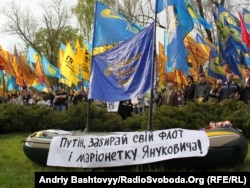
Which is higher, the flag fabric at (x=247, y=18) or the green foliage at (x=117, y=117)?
the flag fabric at (x=247, y=18)

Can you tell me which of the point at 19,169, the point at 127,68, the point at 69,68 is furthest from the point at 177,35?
the point at 69,68

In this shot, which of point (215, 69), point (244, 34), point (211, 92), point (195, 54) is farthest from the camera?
point (195, 54)

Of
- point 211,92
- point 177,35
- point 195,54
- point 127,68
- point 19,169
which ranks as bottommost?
point 19,169

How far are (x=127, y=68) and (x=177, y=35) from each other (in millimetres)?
4167

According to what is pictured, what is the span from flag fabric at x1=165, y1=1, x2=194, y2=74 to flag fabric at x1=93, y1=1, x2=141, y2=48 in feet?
8.74

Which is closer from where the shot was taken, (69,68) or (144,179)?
(144,179)

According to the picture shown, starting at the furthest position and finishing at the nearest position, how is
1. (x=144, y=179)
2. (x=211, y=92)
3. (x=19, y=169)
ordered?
(x=211, y=92) < (x=19, y=169) < (x=144, y=179)

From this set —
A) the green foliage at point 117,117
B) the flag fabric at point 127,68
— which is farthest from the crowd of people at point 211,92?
the flag fabric at point 127,68

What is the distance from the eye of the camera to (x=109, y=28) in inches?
382

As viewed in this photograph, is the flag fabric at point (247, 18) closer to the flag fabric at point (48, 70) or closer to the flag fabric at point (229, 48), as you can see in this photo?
the flag fabric at point (229, 48)

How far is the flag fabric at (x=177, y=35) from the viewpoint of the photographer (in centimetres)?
1225

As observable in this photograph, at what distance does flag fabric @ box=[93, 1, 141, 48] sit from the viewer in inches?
378

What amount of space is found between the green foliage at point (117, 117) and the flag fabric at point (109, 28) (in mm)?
2760

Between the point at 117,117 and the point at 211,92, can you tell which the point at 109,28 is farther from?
the point at 117,117
